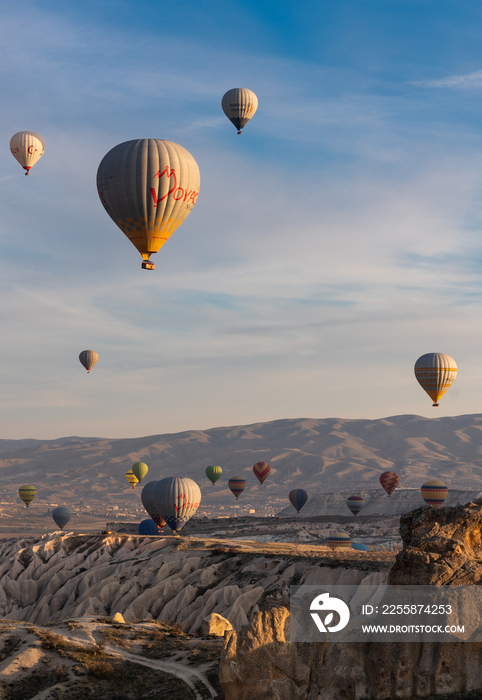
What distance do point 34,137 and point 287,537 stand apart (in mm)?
84917

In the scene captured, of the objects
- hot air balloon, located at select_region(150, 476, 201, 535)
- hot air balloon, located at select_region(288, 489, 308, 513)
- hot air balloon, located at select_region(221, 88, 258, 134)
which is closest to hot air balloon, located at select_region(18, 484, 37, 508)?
hot air balloon, located at select_region(288, 489, 308, 513)

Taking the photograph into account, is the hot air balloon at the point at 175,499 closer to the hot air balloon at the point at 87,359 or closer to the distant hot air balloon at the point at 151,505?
the distant hot air balloon at the point at 151,505

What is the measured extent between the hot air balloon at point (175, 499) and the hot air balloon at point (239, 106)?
157ft

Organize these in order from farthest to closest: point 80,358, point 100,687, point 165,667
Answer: point 80,358 → point 165,667 → point 100,687

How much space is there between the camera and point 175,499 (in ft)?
322

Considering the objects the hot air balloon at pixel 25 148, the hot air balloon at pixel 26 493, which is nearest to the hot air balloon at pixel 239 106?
the hot air balloon at pixel 25 148

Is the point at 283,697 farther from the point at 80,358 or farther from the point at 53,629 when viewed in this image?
the point at 80,358

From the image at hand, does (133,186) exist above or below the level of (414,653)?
above

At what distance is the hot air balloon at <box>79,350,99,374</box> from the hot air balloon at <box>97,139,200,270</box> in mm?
68203

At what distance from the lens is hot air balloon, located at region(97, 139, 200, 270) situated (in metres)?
60.6

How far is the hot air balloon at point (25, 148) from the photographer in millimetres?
108062

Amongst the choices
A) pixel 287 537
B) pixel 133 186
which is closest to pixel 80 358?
pixel 287 537

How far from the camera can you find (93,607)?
76.2 metres

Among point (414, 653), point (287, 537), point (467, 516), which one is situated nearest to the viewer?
point (414, 653)
